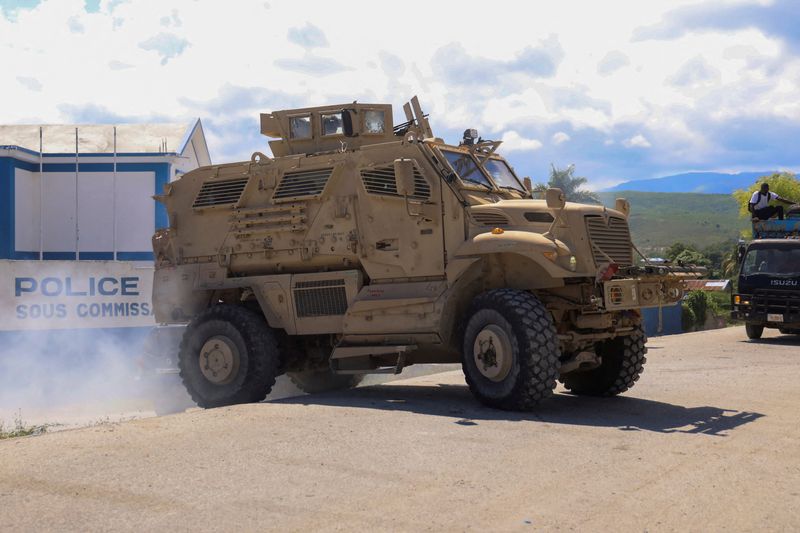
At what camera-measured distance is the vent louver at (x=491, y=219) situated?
995 centimetres

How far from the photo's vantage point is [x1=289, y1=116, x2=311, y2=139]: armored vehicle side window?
12.1m

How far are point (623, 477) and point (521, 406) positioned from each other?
2796mm

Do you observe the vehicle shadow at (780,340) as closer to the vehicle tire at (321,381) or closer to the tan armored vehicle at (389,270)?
the tan armored vehicle at (389,270)

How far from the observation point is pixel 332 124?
39.2 feet

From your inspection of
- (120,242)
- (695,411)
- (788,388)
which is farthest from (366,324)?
(120,242)

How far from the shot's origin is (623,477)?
638 cm

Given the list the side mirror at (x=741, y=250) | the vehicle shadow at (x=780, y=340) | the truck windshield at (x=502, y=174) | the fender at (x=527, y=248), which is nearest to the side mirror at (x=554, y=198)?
the fender at (x=527, y=248)

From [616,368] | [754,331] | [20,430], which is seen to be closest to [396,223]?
[616,368]

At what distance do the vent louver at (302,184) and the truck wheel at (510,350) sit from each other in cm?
273

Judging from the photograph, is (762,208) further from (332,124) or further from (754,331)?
(332,124)

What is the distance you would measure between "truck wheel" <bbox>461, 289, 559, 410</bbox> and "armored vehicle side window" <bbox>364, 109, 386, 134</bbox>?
3289 mm

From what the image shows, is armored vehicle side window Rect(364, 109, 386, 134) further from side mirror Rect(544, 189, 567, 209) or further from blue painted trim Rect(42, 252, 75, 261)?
blue painted trim Rect(42, 252, 75, 261)

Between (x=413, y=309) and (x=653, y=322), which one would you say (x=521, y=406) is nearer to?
(x=413, y=309)

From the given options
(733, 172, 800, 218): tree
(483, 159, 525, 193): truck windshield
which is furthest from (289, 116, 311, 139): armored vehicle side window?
(733, 172, 800, 218): tree
